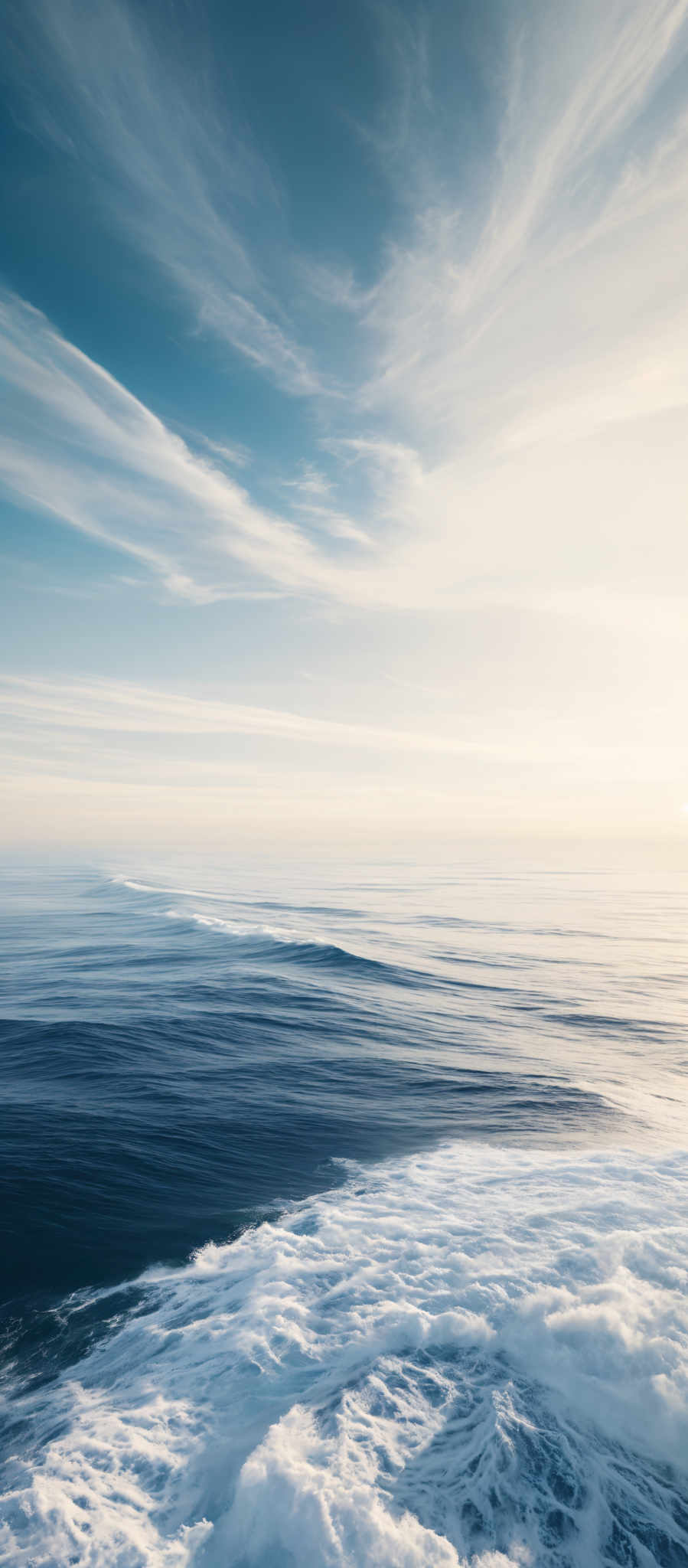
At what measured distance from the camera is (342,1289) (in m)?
7.07

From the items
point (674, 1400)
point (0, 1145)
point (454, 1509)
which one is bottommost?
point (0, 1145)

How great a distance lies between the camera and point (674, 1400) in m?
5.07

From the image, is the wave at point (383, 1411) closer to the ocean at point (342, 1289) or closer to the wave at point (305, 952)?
the ocean at point (342, 1289)

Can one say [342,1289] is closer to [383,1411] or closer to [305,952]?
[383,1411]

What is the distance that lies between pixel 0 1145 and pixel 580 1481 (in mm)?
9907

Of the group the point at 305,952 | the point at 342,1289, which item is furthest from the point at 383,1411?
the point at 305,952

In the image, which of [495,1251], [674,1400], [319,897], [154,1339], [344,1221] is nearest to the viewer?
[674,1400]

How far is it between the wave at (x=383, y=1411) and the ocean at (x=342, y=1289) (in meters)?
0.02

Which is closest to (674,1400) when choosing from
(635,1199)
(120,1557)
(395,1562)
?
(395,1562)

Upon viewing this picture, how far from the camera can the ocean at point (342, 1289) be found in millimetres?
4512

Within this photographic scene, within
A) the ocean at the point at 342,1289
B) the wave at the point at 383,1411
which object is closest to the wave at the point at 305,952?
the ocean at the point at 342,1289

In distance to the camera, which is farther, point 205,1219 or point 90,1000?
point 90,1000

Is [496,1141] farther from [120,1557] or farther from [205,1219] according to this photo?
[120,1557]

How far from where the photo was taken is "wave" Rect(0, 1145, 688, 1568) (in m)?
4.34
